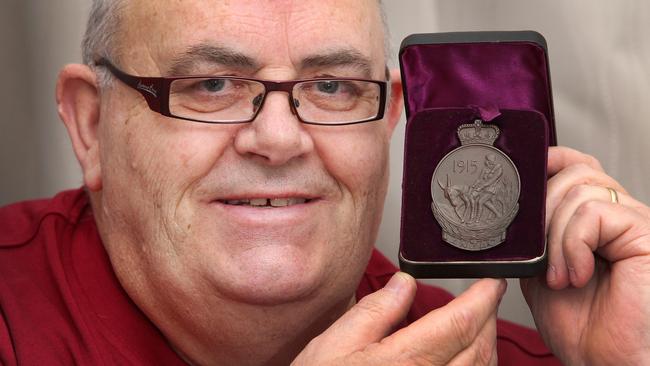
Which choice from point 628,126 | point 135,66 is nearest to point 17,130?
point 135,66

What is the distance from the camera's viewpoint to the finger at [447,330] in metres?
1.74

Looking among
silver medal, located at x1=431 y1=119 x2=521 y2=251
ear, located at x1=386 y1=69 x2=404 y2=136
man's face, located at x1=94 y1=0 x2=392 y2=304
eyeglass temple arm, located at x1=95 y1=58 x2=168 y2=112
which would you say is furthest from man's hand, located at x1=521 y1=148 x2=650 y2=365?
eyeglass temple arm, located at x1=95 y1=58 x2=168 y2=112

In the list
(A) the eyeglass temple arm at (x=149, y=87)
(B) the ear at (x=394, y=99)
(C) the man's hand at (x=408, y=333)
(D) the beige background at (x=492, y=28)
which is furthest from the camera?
(D) the beige background at (x=492, y=28)

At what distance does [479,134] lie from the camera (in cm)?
180

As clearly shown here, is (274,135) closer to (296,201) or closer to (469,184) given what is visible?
(296,201)

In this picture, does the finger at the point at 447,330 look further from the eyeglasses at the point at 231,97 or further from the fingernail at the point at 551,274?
the eyeglasses at the point at 231,97

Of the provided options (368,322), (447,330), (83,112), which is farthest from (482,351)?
(83,112)

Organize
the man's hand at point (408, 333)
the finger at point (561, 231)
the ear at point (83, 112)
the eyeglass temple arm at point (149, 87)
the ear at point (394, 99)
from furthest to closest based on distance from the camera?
the ear at point (394, 99) → the ear at point (83, 112) → the eyeglass temple arm at point (149, 87) → the finger at point (561, 231) → the man's hand at point (408, 333)

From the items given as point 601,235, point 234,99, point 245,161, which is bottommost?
point 601,235

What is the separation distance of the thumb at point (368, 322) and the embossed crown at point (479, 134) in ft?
0.89

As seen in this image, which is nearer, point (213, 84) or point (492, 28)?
point (213, 84)

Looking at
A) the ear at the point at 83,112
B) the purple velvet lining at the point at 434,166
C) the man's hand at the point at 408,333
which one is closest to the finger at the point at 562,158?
the purple velvet lining at the point at 434,166

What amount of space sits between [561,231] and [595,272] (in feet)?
0.53

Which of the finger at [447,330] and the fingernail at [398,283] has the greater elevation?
the fingernail at [398,283]
